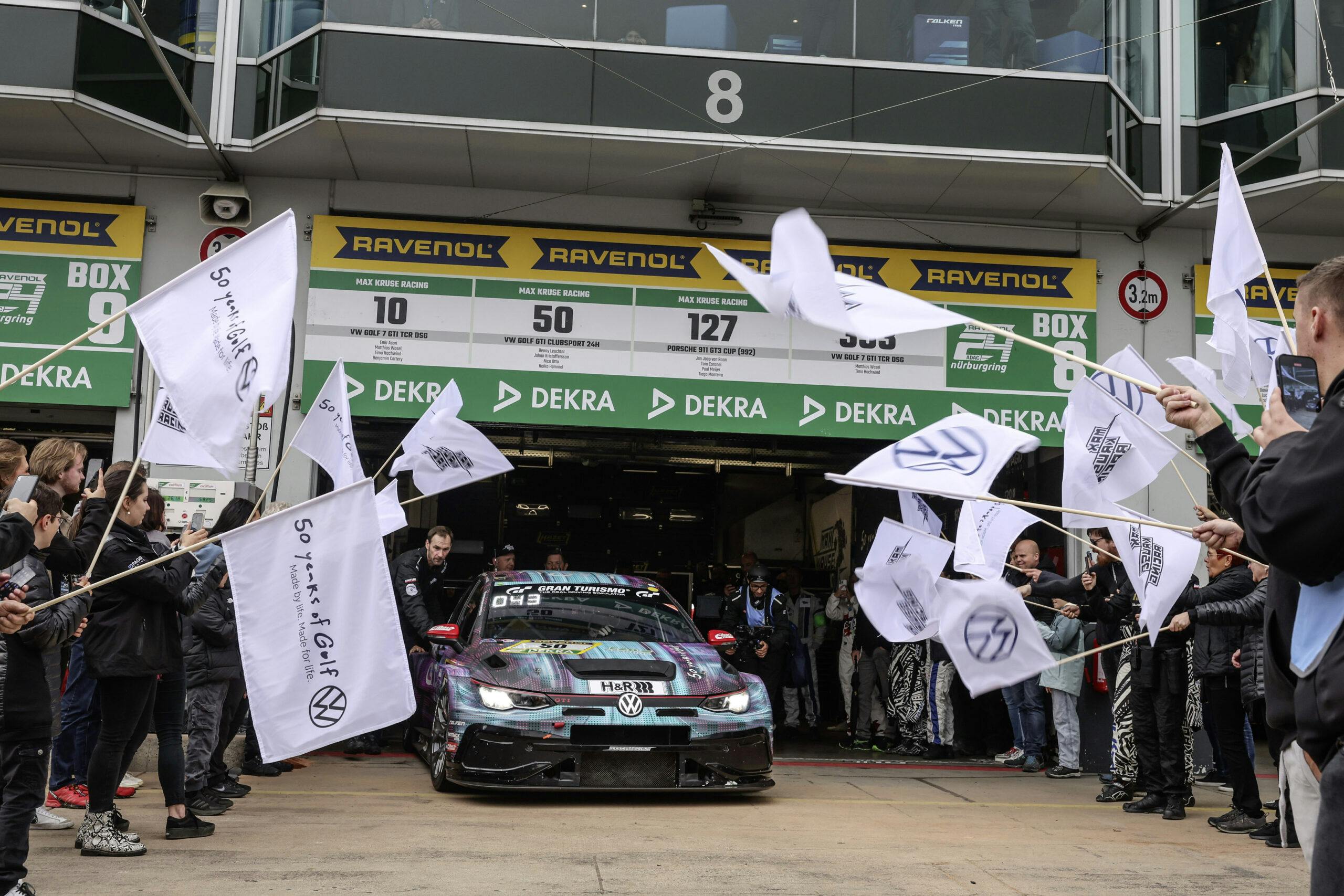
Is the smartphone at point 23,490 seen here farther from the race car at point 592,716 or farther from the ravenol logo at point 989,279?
the ravenol logo at point 989,279

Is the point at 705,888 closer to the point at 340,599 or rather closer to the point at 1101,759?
the point at 340,599

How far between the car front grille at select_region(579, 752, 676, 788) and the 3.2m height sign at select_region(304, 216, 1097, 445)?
15.7ft

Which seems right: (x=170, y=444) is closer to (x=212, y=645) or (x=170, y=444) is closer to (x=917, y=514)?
(x=212, y=645)

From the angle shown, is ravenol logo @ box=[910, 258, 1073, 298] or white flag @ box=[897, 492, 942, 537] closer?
white flag @ box=[897, 492, 942, 537]

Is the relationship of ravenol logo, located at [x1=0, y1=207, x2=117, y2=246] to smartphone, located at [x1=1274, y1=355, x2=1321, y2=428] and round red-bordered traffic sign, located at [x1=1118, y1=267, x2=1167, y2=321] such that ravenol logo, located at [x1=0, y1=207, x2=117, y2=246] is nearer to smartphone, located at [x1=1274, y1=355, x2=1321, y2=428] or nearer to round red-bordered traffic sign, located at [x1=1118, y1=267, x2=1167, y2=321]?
round red-bordered traffic sign, located at [x1=1118, y1=267, x2=1167, y2=321]

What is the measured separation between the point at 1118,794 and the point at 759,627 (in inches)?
173

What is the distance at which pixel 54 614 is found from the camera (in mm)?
5191

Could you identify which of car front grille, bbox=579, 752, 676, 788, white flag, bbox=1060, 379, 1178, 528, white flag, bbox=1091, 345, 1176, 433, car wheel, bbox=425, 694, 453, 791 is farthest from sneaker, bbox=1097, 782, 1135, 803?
car wheel, bbox=425, 694, 453, 791

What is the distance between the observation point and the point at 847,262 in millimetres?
12805

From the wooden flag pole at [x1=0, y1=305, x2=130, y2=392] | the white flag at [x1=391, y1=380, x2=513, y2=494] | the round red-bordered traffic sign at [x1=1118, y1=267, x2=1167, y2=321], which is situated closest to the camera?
the wooden flag pole at [x1=0, y1=305, x2=130, y2=392]

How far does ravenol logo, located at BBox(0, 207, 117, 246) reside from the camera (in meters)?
11.9

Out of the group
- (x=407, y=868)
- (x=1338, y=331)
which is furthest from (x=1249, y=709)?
(x=1338, y=331)

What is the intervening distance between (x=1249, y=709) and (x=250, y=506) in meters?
6.07

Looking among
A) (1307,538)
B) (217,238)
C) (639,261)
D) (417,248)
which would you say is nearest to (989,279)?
(639,261)
